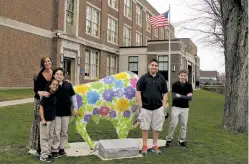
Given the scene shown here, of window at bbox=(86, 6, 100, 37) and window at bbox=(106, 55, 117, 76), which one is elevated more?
window at bbox=(86, 6, 100, 37)

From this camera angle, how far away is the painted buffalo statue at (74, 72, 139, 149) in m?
6.16

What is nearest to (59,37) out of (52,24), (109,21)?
(52,24)

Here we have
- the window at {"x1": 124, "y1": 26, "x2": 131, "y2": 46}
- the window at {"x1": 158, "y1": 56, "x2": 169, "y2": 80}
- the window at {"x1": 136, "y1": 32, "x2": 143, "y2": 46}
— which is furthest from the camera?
the window at {"x1": 136, "y1": 32, "x2": 143, "y2": 46}

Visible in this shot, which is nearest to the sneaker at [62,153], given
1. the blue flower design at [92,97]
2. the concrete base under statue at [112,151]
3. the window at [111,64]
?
the concrete base under statue at [112,151]

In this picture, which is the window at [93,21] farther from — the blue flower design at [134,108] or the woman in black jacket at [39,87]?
the woman in black jacket at [39,87]

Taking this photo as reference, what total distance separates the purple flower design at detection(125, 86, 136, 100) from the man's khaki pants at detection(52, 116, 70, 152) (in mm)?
1411

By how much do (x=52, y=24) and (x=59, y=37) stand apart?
3.46 feet

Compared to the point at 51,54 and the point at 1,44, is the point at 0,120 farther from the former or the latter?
the point at 51,54

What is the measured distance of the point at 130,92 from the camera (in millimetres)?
6418

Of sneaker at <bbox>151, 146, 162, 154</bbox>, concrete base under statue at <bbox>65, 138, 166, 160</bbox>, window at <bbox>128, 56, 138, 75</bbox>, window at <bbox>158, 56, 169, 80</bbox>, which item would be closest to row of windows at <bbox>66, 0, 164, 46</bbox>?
window at <bbox>128, 56, 138, 75</bbox>

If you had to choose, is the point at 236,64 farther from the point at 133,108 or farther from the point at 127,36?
the point at 127,36

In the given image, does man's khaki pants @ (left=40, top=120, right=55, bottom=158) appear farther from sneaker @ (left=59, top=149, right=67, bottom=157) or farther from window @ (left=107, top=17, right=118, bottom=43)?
window @ (left=107, top=17, right=118, bottom=43)

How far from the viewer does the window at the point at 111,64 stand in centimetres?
3027

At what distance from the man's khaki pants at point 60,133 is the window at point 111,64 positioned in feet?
80.1
